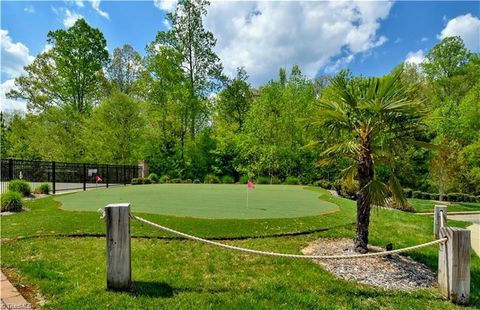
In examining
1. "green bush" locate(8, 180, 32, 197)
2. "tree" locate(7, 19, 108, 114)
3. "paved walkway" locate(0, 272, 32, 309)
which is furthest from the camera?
"tree" locate(7, 19, 108, 114)

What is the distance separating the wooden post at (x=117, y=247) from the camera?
320 cm

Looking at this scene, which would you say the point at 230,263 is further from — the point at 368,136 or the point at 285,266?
the point at 368,136

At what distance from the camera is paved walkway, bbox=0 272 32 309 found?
2749 millimetres

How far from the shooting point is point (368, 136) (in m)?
4.68

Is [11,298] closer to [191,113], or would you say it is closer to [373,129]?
[373,129]

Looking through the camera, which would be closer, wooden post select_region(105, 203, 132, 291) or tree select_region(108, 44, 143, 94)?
wooden post select_region(105, 203, 132, 291)

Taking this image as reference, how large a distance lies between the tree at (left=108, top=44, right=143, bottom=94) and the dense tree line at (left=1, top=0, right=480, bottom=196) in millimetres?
A: 304

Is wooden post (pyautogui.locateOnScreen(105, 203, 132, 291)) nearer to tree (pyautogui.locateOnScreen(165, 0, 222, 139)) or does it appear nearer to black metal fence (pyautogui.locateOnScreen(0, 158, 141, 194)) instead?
Answer: black metal fence (pyautogui.locateOnScreen(0, 158, 141, 194))

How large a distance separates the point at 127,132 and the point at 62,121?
5.78 m

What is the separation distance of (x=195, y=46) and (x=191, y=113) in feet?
20.0

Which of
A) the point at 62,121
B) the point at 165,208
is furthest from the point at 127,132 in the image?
the point at 165,208

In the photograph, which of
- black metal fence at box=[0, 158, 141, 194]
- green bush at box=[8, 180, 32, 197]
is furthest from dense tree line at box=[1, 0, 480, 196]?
green bush at box=[8, 180, 32, 197]

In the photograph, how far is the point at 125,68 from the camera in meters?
31.2

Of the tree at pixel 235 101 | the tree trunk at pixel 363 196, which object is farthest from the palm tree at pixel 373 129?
the tree at pixel 235 101
